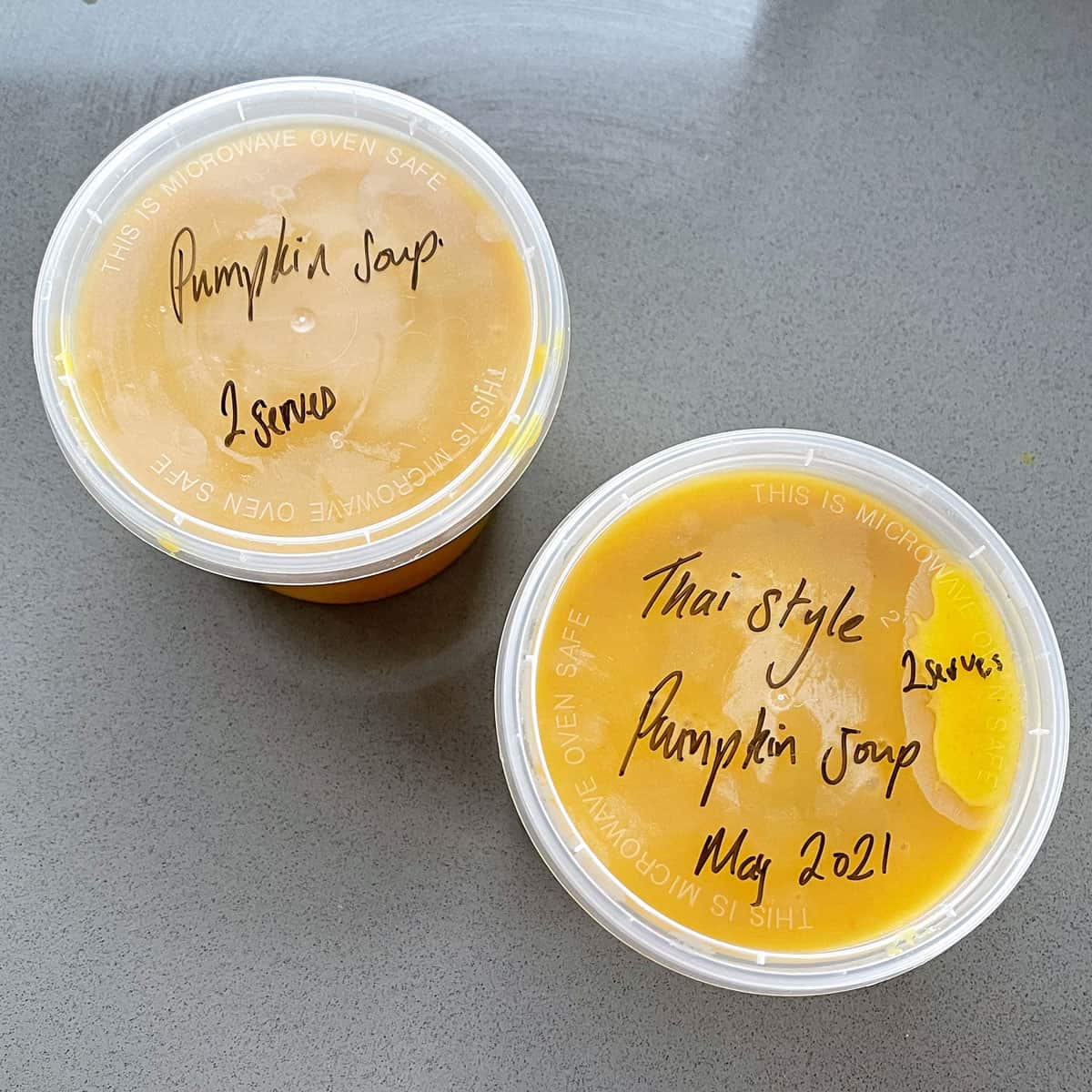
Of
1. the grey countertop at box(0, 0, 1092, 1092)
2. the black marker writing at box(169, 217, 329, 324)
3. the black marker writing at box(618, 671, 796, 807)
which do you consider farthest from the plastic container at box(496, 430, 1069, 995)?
the black marker writing at box(169, 217, 329, 324)

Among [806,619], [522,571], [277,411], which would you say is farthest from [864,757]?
[277,411]

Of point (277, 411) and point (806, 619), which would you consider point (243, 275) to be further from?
point (806, 619)

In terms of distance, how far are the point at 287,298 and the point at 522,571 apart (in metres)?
0.32

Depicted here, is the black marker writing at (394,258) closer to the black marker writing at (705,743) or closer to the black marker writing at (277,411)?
the black marker writing at (277,411)

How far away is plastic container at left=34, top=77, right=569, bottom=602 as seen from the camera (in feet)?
2.64

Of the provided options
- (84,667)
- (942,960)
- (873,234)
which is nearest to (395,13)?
(873,234)

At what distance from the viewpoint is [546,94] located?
3.38 ft

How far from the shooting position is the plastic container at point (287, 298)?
81cm

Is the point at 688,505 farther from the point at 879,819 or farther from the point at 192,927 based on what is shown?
the point at 192,927

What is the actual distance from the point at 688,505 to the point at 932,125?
1.72 feet

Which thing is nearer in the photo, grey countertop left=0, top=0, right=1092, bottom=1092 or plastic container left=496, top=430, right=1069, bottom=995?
plastic container left=496, top=430, right=1069, bottom=995

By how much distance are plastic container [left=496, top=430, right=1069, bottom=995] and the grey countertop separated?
152 millimetres

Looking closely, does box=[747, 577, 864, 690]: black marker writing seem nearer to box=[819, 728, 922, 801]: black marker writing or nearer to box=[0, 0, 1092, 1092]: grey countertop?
box=[819, 728, 922, 801]: black marker writing

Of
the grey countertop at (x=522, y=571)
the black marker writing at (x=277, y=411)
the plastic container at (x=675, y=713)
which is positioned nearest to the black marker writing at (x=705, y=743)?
the plastic container at (x=675, y=713)
